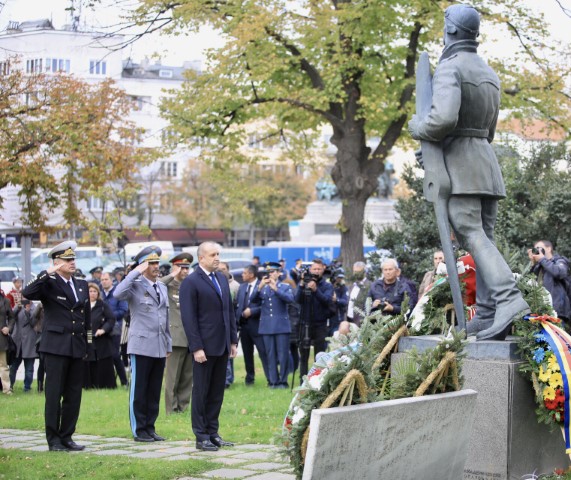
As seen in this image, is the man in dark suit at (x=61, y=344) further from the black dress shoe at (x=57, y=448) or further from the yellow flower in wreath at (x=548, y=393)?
the yellow flower in wreath at (x=548, y=393)

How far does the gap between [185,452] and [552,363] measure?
12.7ft

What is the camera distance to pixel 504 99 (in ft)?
71.7

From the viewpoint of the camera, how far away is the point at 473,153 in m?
7.94

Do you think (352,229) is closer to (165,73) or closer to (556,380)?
(556,380)

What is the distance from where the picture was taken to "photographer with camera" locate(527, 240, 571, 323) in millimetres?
13414

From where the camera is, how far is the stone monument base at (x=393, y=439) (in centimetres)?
552

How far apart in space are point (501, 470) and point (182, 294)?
13.4ft

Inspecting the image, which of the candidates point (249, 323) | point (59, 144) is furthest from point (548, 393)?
point (59, 144)

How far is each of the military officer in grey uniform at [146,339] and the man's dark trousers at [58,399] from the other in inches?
31.7

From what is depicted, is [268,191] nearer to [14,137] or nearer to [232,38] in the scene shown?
[232,38]

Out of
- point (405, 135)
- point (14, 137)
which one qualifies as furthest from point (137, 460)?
point (405, 135)

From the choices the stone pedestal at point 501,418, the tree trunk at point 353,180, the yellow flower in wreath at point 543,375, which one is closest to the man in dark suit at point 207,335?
the stone pedestal at point 501,418

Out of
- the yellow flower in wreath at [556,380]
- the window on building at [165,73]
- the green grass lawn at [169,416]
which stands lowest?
the green grass lawn at [169,416]

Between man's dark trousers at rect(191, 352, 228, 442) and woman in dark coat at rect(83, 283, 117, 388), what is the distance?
20.3ft
